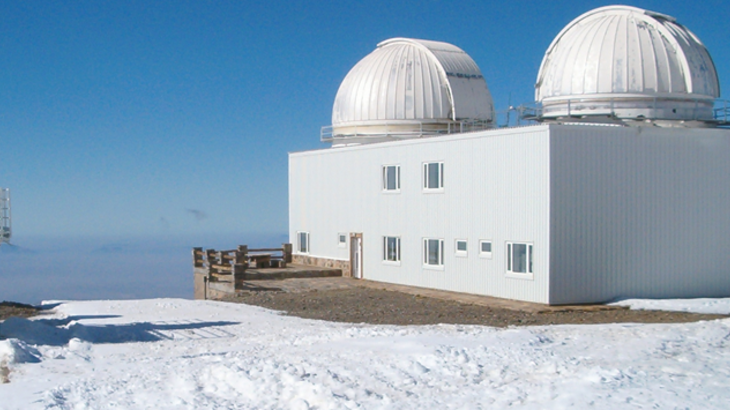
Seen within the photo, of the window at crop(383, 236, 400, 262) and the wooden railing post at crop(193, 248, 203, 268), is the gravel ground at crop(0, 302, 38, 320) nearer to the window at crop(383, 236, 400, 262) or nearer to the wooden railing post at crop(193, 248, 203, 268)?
the wooden railing post at crop(193, 248, 203, 268)

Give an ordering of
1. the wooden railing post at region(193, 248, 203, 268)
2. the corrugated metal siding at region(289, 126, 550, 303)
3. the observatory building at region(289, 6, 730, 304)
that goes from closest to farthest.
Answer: the observatory building at region(289, 6, 730, 304) < the corrugated metal siding at region(289, 126, 550, 303) < the wooden railing post at region(193, 248, 203, 268)

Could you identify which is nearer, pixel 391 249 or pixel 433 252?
pixel 433 252

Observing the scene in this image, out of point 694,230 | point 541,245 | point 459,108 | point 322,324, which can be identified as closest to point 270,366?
point 322,324

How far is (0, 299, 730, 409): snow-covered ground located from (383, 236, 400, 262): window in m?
10.6

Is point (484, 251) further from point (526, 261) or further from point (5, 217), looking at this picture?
point (5, 217)

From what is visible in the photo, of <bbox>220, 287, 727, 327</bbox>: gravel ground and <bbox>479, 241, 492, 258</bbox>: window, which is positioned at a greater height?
<bbox>479, 241, 492, 258</bbox>: window

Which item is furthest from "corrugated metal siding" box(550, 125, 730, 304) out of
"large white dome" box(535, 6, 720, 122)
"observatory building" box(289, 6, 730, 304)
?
"large white dome" box(535, 6, 720, 122)

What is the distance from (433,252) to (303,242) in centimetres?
864

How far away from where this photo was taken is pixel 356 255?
2939 centimetres

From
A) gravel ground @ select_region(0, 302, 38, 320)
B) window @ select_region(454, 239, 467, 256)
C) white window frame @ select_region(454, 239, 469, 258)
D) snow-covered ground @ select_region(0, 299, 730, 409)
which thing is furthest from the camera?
window @ select_region(454, 239, 467, 256)

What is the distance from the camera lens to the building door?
29109 millimetres

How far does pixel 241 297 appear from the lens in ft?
81.7

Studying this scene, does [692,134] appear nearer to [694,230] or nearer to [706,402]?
[694,230]

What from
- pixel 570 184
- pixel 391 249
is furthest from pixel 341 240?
pixel 570 184
